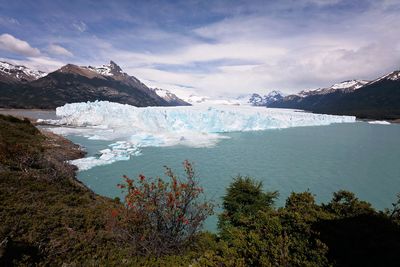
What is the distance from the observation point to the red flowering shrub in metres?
6.58

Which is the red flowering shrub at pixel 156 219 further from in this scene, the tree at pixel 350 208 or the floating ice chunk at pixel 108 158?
the floating ice chunk at pixel 108 158

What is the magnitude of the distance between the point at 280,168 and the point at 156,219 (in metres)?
20.4

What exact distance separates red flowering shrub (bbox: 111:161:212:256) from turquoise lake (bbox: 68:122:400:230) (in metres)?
5.29

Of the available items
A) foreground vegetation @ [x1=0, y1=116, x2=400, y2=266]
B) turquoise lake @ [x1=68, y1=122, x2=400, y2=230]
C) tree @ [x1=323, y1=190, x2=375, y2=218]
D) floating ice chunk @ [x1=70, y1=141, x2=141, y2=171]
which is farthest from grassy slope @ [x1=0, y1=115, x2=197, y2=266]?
floating ice chunk @ [x1=70, y1=141, x2=141, y2=171]

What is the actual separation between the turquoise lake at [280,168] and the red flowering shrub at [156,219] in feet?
17.4

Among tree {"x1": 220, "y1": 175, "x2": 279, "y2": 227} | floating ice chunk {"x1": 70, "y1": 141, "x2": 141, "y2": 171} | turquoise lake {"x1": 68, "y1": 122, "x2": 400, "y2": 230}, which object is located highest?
tree {"x1": 220, "y1": 175, "x2": 279, "y2": 227}

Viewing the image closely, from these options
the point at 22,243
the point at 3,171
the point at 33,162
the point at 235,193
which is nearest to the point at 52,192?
the point at 3,171

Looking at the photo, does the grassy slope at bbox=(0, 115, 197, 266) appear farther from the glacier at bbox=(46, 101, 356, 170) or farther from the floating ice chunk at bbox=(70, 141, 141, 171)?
the glacier at bbox=(46, 101, 356, 170)

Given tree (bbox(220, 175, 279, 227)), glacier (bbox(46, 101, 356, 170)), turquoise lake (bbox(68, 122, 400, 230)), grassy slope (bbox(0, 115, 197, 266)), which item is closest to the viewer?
grassy slope (bbox(0, 115, 197, 266))

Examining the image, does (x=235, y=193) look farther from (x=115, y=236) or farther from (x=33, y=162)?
(x=33, y=162)

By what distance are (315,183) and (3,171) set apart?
67.6 ft

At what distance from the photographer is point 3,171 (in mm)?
11188

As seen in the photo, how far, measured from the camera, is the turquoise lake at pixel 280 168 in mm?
18438

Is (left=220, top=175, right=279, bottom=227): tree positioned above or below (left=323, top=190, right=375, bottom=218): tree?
below
